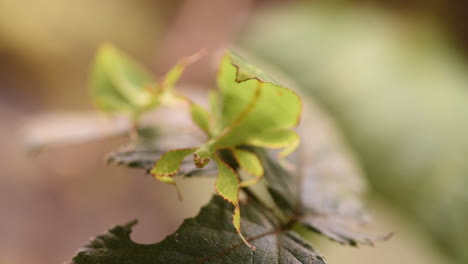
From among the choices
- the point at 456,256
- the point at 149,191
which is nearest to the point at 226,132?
the point at 456,256

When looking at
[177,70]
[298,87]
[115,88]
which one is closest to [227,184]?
[177,70]

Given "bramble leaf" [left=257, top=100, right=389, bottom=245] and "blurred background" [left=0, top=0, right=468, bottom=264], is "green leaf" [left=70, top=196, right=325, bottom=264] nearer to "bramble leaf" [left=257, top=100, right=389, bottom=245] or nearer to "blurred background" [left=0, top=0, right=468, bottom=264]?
"bramble leaf" [left=257, top=100, right=389, bottom=245]

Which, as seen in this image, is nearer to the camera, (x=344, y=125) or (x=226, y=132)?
(x=226, y=132)

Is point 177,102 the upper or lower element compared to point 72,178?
lower

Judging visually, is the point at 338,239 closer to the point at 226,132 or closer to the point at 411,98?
the point at 226,132

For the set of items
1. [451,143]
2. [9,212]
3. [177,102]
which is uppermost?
[9,212]

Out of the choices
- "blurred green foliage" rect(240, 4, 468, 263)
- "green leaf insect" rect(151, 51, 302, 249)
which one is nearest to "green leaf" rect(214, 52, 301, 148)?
"green leaf insect" rect(151, 51, 302, 249)
